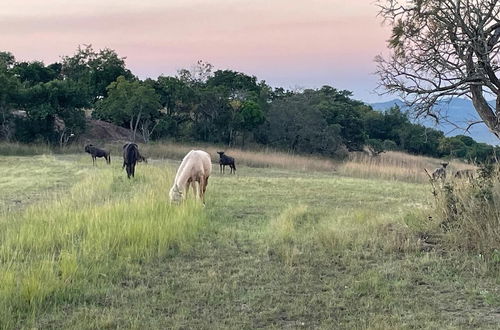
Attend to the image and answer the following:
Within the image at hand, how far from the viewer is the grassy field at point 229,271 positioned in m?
4.27

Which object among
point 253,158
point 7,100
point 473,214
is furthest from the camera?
point 7,100

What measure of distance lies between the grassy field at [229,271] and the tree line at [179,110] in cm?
2037

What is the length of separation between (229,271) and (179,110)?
96.1 ft

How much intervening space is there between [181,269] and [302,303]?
5.27ft

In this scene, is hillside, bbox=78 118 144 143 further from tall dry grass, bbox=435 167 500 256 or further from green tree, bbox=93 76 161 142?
tall dry grass, bbox=435 167 500 256

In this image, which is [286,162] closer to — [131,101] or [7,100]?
[131,101]

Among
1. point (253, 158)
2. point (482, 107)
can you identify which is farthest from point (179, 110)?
point (482, 107)

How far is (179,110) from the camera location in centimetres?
3412

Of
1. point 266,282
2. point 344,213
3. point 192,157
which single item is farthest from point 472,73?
point 192,157

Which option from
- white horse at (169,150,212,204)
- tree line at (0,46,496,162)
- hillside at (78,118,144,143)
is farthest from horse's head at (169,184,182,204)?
hillside at (78,118,144,143)

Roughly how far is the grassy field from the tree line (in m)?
20.4

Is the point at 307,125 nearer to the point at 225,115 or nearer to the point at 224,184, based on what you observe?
the point at 225,115

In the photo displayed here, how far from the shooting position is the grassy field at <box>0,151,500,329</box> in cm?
427

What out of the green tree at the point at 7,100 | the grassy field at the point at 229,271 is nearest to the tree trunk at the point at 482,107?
the grassy field at the point at 229,271
